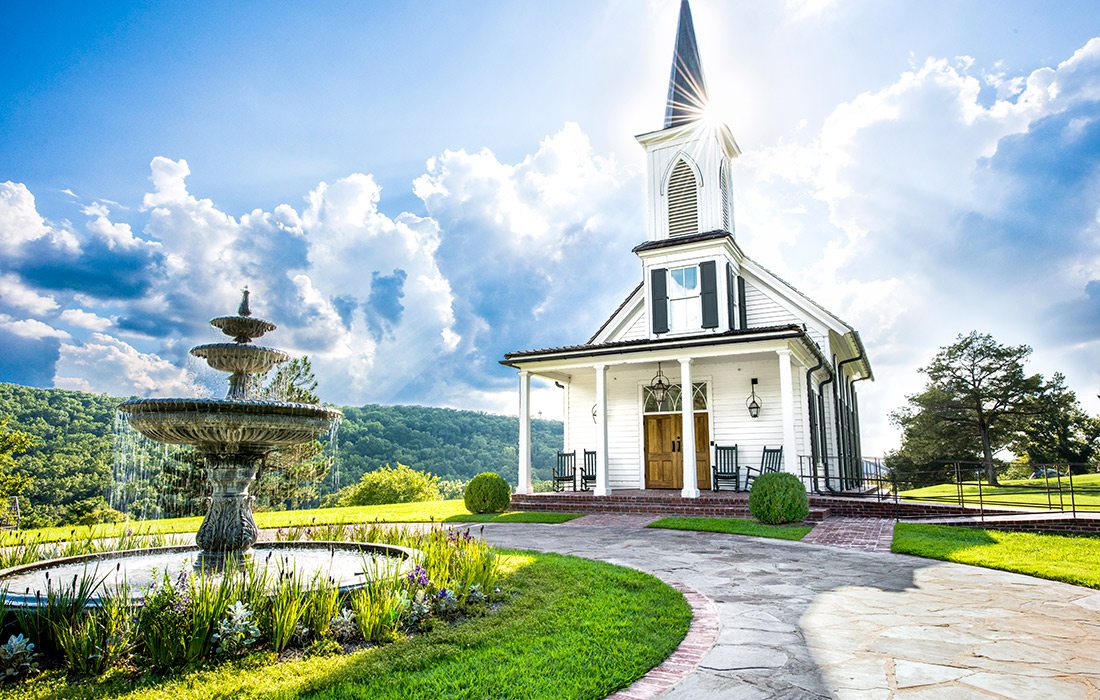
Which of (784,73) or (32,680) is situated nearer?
(32,680)

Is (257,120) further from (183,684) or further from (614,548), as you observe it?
(183,684)

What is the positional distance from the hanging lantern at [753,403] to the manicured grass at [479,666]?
37.7 feet

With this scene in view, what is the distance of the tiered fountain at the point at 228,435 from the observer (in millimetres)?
5457

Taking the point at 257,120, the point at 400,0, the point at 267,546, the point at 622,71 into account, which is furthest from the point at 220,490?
the point at 622,71

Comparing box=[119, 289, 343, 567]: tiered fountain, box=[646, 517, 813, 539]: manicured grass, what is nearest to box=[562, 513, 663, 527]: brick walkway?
box=[646, 517, 813, 539]: manicured grass

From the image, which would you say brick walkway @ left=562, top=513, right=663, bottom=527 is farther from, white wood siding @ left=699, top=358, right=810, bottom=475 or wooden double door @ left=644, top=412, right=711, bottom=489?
white wood siding @ left=699, top=358, right=810, bottom=475

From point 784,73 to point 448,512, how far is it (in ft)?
42.0

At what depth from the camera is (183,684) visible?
11.2 ft

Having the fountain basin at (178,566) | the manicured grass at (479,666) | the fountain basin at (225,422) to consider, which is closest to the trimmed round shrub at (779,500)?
the manicured grass at (479,666)

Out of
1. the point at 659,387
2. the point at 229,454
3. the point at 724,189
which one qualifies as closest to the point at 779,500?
the point at 659,387

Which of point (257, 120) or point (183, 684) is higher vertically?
point (257, 120)

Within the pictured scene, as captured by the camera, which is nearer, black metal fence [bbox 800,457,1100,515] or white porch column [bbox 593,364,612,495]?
black metal fence [bbox 800,457,1100,515]

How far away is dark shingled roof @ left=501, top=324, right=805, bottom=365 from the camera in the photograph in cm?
1336

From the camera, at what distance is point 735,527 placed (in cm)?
1093
